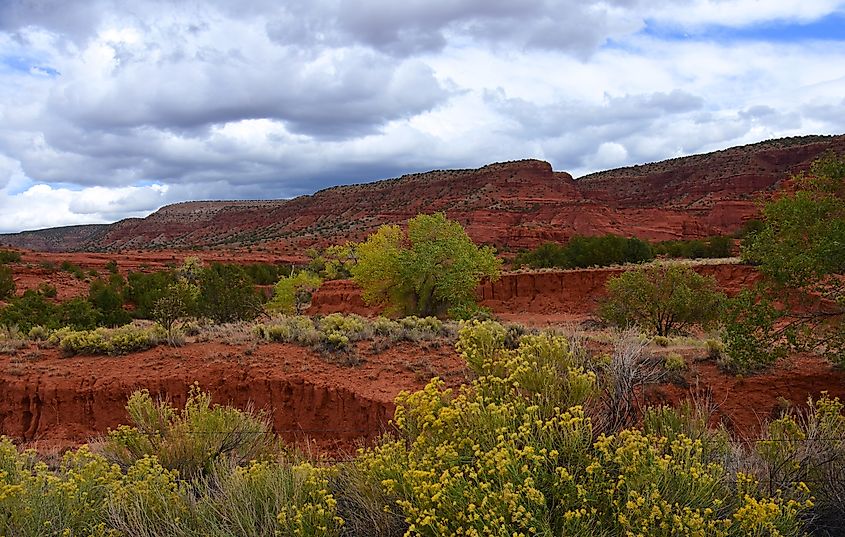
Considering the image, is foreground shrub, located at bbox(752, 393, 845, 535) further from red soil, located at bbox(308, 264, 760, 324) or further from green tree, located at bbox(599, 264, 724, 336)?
red soil, located at bbox(308, 264, 760, 324)

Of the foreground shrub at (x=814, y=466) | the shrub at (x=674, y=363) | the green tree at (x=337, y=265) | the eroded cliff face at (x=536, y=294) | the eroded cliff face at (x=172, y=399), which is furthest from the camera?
the green tree at (x=337, y=265)

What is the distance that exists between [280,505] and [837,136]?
101 meters

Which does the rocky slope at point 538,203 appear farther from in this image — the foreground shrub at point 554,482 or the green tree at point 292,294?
the foreground shrub at point 554,482

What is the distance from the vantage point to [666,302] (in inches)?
774

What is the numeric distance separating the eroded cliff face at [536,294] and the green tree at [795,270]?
20972mm

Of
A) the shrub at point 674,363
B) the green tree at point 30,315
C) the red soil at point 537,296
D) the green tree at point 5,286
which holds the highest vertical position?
the green tree at point 5,286

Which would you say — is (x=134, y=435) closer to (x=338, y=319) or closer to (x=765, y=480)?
(x=765, y=480)

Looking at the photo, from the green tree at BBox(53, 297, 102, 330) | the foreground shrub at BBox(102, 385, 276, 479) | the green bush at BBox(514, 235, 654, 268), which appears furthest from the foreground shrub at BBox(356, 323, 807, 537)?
the green bush at BBox(514, 235, 654, 268)

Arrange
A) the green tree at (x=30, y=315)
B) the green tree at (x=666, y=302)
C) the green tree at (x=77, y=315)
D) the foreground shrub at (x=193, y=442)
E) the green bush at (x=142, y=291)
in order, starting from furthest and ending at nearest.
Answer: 1. the green bush at (x=142, y=291)
2. the green tree at (x=77, y=315)
3. the green tree at (x=30, y=315)
4. the green tree at (x=666, y=302)
5. the foreground shrub at (x=193, y=442)

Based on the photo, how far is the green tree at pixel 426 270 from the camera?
24953 millimetres

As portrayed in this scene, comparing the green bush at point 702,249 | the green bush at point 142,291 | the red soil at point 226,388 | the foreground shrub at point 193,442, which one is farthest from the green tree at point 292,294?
the green bush at point 702,249

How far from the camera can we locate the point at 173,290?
22844mm

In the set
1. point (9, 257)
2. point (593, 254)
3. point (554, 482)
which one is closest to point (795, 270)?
point (554, 482)

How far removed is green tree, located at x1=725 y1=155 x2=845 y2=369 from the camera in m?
10.8
